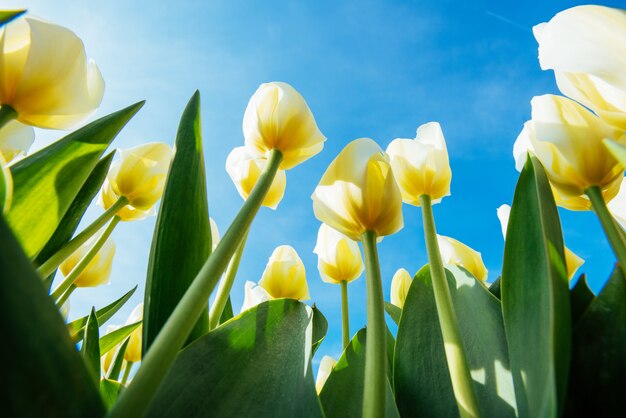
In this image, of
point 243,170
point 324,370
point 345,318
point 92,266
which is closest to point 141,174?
point 243,170

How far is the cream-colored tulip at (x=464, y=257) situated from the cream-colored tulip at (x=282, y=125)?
1.14ft

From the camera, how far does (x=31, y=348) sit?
0.18 meters

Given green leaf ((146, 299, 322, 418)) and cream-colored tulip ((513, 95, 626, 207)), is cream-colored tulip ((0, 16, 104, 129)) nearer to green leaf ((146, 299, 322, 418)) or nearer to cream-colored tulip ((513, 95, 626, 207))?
green leaf ((146, 299, 322, 418))

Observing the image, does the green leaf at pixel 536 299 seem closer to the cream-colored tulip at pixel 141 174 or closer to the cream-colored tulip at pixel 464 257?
the cream-colored tulip at pixel 464 257

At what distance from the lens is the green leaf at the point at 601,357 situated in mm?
312

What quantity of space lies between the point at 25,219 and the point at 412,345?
1.30ft

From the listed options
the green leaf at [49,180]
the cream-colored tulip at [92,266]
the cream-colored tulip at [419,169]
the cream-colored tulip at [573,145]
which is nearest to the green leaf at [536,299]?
the cream-colored tulip at [573,145]

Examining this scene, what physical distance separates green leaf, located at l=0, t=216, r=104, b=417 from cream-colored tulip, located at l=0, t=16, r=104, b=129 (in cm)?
34

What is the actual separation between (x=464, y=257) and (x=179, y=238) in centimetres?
51

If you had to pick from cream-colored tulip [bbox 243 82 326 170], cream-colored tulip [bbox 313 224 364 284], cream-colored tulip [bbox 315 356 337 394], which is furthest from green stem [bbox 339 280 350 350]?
cream-colored tulip [bbox 243 82 326 170]

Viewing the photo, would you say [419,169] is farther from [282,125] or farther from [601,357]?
[601,357]

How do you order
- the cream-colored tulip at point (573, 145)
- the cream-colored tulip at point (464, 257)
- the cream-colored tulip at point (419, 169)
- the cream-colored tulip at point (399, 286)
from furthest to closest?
the cream-colored tulip at point (399, 286) → the cream-colored tulip at point (464, 257) → the cream-colored tulip at point (419, 169) → the cream-colored tulip at point (573, 145)

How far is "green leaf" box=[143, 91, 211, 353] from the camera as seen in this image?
37cm

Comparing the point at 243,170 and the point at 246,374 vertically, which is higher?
the point at 243,170
